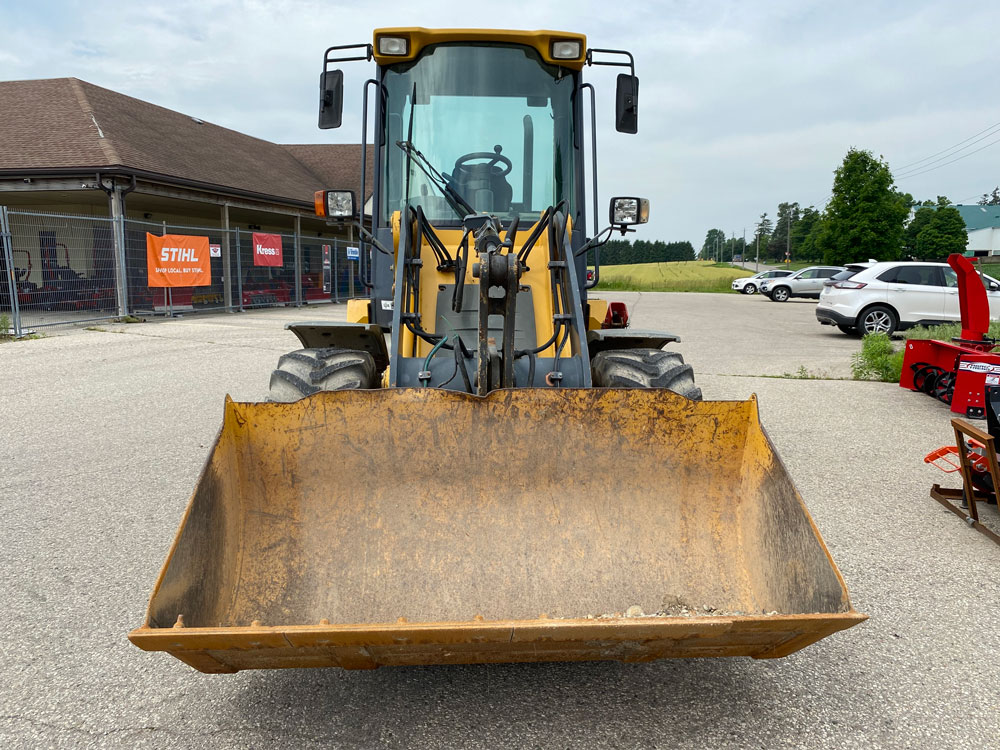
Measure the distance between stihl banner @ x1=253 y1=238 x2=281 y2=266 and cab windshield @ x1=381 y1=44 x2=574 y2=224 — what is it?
15035 mm

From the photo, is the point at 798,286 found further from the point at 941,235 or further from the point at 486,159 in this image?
the point at 941,235

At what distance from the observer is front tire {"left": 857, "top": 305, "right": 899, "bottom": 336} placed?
14547 mm

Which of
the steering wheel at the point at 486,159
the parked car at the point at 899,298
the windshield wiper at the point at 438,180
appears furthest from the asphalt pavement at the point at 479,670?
the parked car at the point at 899,298

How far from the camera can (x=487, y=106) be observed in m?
4.44

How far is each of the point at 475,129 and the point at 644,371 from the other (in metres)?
1.85

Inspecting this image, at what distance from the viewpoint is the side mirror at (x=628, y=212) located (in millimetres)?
4469

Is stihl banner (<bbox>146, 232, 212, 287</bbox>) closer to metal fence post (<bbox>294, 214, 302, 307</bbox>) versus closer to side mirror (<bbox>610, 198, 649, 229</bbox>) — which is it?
metal fence post (<bbox>294, 214, 302, 307</bbox>)

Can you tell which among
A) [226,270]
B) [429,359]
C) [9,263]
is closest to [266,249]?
[226,270]

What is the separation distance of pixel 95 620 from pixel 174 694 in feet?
2.40

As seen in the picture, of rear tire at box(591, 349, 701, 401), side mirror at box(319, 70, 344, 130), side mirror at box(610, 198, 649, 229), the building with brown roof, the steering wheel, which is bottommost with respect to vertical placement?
rear tire at box(591, 349, 701, 401)

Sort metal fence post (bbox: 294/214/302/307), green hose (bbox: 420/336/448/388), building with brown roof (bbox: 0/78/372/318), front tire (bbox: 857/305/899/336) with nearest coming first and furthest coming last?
green hose (bbox: 420/336/448/388) → front tire (bbox: 857/305/899/336) → building with brown roof (bbox: 0/78/372/318) → metal fence post (bbox: 294/214/302/307)

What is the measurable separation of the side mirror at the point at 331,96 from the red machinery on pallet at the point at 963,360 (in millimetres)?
6130

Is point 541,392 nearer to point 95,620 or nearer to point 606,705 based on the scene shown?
point 606,705

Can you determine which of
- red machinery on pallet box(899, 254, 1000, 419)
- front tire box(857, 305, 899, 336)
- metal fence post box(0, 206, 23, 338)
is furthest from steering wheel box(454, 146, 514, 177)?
front tire box(857, 305, 899, 336)
